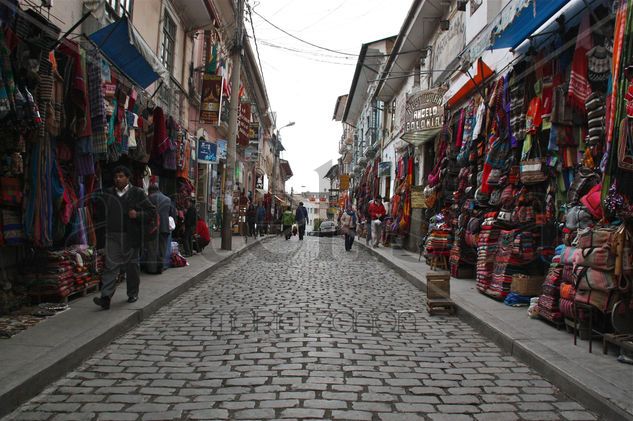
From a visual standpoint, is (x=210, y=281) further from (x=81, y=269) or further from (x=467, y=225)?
(x=467, y=225)

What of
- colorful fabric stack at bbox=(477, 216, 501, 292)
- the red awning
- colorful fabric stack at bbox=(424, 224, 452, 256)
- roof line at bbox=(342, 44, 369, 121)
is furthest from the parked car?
colorful fabric stack at bbox=(477, 216, 501, 292)

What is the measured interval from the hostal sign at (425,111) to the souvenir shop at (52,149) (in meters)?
7.99

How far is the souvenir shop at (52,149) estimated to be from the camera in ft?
17.6

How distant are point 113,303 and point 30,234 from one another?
4.60ft

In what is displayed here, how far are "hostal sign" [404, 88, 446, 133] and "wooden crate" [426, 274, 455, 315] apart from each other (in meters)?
6.99

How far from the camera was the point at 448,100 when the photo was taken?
12.1 m

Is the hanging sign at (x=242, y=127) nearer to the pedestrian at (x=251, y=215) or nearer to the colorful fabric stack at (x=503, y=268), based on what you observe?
the pedestrian at (x=251, y=215)

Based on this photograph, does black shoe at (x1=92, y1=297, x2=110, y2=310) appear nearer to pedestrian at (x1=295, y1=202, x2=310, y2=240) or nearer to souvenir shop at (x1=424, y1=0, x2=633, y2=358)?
souvenir shop at (x1=424, y1=0, x2=633, y2=358)

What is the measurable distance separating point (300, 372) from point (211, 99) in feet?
40.4

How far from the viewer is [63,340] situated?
4.79 meters

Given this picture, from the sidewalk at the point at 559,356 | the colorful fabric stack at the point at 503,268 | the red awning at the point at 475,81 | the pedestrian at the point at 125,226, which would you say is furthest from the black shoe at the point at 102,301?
the red awning at the point at 475,81

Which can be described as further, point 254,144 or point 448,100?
point 254,144

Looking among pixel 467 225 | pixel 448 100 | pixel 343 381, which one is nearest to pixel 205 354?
pixel 343 381

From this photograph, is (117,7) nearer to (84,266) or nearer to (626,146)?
(84,266)
